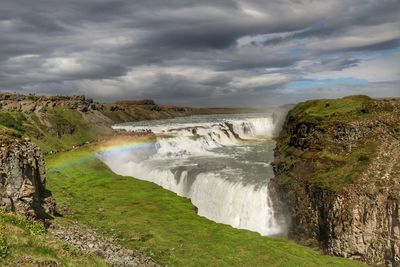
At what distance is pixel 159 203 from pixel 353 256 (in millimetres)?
26939

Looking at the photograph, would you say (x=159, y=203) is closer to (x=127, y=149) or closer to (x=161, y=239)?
(x=161, y=239)

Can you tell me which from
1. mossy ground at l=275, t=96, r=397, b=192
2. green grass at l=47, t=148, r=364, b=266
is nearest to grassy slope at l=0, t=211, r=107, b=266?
green grass at l=47, t=148, r=364, b=266

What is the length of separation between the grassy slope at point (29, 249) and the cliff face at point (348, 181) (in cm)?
3243

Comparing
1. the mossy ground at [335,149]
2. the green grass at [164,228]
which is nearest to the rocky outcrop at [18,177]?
the green grass at [164,228]

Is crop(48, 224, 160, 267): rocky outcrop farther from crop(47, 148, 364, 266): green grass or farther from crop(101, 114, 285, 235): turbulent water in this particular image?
crop(101, 114, 285, 235): turbulent water

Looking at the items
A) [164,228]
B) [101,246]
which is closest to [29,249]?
[101,246]

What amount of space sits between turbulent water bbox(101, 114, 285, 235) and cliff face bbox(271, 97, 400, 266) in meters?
4.14

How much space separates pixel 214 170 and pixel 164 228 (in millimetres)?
30924

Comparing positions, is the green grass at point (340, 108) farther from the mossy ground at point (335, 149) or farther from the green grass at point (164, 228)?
the green grass at point (164, 228)

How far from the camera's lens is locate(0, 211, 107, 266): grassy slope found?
59.7ft

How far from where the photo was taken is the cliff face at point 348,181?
44844 millimetres

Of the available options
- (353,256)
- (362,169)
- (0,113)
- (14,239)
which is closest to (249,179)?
(362,169)

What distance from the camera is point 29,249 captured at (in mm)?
19531

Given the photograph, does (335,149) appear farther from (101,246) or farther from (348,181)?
(101,246)
